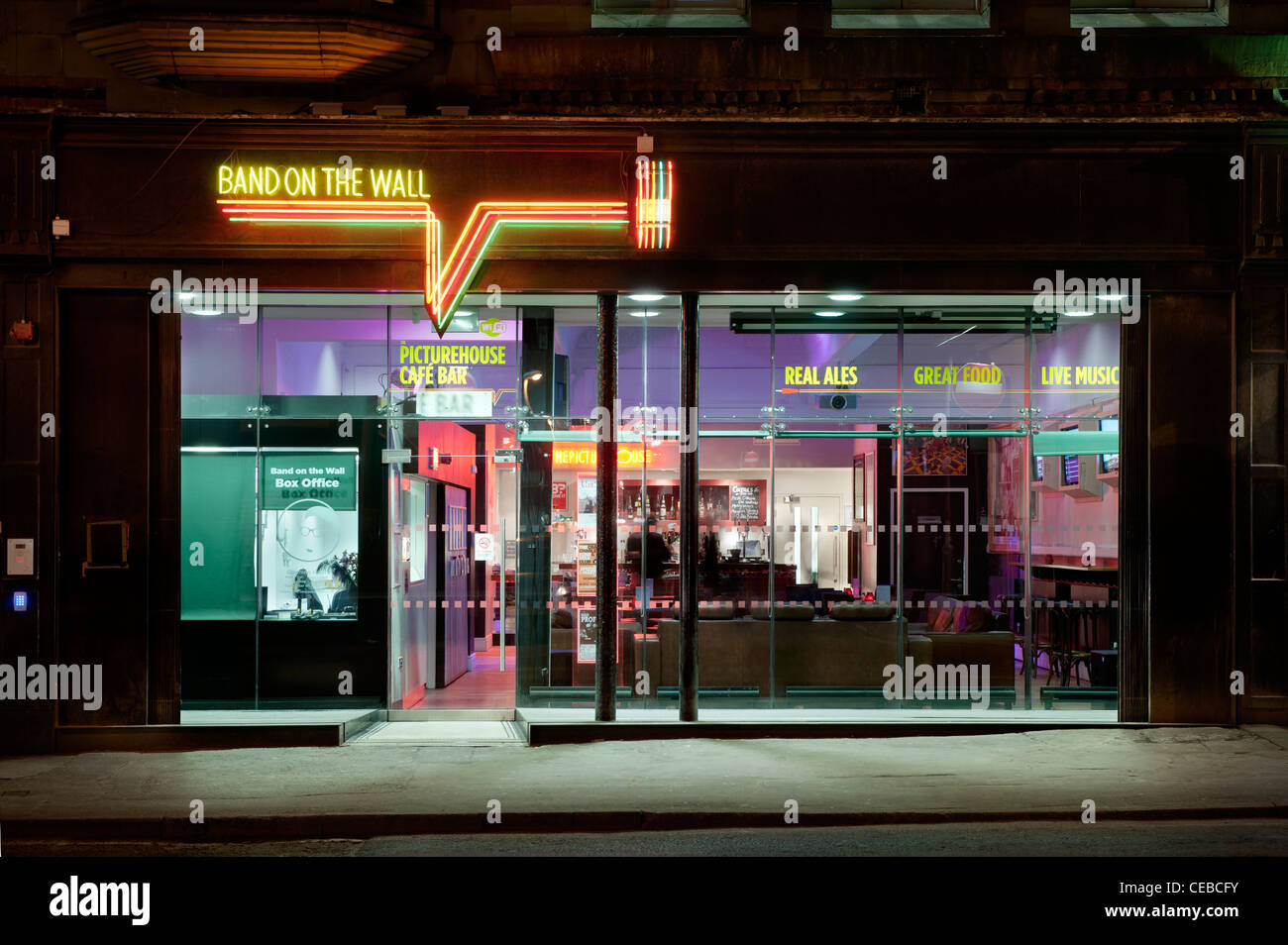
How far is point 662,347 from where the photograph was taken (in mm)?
11750

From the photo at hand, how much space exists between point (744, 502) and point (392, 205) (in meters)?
4.80

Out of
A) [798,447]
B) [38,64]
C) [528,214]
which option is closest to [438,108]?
[528,214]

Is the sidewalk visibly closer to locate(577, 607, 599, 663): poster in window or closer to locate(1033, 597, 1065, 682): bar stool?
locate(1033, 597, 1065, 682): bar stool

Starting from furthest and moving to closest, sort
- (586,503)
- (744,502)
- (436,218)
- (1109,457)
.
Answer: (744,502), (586,503), (1109,457), (436,218)

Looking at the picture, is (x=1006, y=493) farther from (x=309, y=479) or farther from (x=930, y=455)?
(x=309, y=479)

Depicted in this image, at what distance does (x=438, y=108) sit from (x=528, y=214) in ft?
5.11

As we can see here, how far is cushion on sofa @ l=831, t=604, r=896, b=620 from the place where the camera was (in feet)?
39.3

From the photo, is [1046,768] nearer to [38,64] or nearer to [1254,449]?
[1254,449]

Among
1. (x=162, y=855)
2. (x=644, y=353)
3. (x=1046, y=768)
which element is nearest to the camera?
(x=162, y=855)

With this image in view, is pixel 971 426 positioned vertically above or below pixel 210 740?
above

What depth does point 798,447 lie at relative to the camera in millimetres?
12055

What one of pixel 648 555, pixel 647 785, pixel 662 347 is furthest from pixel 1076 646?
pixel 647 785

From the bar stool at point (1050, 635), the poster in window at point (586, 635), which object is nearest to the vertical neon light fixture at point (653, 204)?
the poster in window at point (586, 635)

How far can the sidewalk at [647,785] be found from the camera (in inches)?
314
